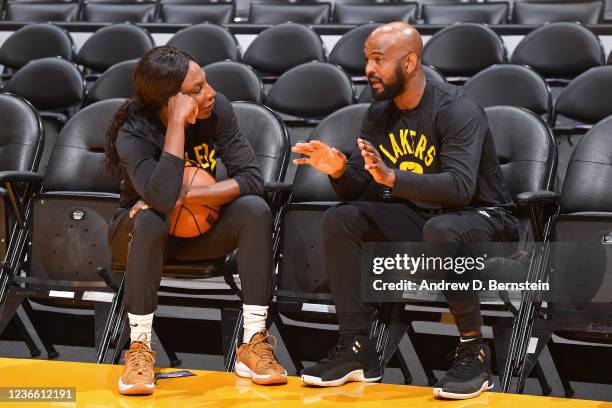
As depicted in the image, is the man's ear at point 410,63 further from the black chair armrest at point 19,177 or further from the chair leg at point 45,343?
the chair leg at point 45,343

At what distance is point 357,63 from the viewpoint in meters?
5.53

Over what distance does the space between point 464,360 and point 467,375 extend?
0.19 feet

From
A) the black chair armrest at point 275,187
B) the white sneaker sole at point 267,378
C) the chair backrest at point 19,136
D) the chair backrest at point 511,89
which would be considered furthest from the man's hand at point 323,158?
the chair backrest at point 511,89

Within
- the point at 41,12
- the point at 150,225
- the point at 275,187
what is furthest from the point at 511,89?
the point at 41,12

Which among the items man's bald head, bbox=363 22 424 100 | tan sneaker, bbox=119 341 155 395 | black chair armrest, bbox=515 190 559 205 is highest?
man's bald head, bbox=363 22 424 100

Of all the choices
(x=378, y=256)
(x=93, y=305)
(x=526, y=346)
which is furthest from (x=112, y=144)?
(x=526, y=346)

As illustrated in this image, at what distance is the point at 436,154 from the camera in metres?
2.85

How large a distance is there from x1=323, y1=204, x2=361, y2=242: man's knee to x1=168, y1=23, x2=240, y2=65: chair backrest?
3.01m

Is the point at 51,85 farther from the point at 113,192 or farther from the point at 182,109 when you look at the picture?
the point at 182,109

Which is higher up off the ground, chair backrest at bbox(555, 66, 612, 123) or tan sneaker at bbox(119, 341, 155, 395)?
chair backrest at bbox(555, 66, 612, 123)

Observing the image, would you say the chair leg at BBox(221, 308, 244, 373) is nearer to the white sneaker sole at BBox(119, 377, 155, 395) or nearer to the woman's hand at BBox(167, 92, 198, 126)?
the white sneaker sole at BBox(119, 377, 155, 395)

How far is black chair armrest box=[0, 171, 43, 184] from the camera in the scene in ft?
10.4

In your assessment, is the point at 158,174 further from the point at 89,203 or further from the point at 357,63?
the point at 357,63

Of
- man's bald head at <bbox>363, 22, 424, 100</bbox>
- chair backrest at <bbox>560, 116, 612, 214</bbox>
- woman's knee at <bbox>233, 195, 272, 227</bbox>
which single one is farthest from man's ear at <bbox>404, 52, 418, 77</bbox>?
chair backrest at <bbox>560, 116, 612, 214</bbox>
